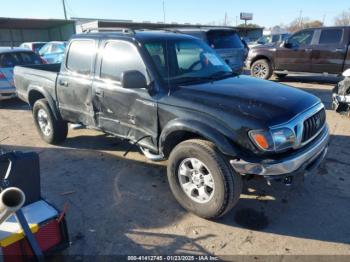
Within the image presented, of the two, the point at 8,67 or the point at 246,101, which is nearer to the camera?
the point at 246,101

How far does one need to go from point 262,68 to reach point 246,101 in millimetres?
9028

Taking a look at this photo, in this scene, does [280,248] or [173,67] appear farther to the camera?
[173,67]

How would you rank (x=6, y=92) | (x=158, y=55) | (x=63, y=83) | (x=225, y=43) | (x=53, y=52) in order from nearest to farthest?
(x=158, y=55) → (x=63, y=83) → (x=6, y=92) → (x=225, y=43) → (x=53, y=52)

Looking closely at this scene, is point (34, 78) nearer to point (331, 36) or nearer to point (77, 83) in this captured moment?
point (77, 83)

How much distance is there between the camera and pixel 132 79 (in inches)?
140

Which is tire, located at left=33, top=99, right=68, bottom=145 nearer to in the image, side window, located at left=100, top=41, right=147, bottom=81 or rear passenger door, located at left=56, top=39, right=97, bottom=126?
rear passenger door, located at left=56, top=39, right=97, bottom=126

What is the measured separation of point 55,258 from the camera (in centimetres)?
293

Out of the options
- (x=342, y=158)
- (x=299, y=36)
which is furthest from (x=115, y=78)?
Result: (x=299, y=36)

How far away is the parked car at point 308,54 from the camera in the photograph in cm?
1003

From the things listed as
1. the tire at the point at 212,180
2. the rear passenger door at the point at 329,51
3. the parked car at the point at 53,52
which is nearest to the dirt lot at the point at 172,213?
the tire at the point at 212,180

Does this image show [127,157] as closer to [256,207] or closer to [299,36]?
[256,207]

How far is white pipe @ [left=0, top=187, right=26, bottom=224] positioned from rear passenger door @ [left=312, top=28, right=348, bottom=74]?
10370mm

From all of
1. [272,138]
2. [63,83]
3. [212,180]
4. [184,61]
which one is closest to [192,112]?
[212,180]

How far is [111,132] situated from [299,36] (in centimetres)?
889
